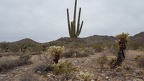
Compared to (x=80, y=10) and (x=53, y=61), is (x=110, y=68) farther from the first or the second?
(x=80, y=10)

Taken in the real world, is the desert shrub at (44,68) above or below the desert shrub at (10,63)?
below

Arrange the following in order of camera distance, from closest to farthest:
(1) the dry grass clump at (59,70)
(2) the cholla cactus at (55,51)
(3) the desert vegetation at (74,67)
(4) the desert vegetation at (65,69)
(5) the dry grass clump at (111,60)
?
(1) the dry grass clump at (59,70) < (4) the desert vegetation at (65,69) < (3) the desert vegetation at (74,67) < (2) the cholla cactus at (55,51) < (5) the dry grass clump at (111,60)

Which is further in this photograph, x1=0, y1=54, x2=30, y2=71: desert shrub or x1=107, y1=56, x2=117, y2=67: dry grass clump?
x1=0, y1=54, x2=30, y2=71: desert shrub

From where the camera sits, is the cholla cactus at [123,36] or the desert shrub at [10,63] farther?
the desert shrub at [10,63]

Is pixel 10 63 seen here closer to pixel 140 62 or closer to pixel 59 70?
pixel 59 70

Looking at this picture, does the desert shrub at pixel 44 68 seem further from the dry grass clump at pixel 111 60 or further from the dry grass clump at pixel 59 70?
the dry grass clump at pixel 111 60

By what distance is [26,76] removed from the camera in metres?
7.96

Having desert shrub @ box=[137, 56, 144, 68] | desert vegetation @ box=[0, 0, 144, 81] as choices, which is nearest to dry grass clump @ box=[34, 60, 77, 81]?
desert vegetation @ box=[0, 0, 144, 81]

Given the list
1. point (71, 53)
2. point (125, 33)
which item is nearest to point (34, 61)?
point (71, 53)

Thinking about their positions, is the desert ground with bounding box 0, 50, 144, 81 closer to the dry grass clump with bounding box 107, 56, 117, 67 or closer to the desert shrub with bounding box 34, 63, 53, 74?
the desert shrub with bounding box 34, 63, 53, 74

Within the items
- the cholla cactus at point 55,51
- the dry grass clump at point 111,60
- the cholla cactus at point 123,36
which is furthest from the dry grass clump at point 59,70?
the cholla cactus at point 123,36

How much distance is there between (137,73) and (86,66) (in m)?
1.88

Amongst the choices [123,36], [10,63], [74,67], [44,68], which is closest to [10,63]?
[10,63]

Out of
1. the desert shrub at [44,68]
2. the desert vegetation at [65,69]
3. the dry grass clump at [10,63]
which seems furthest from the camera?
the dry grass clump at [10,63]
